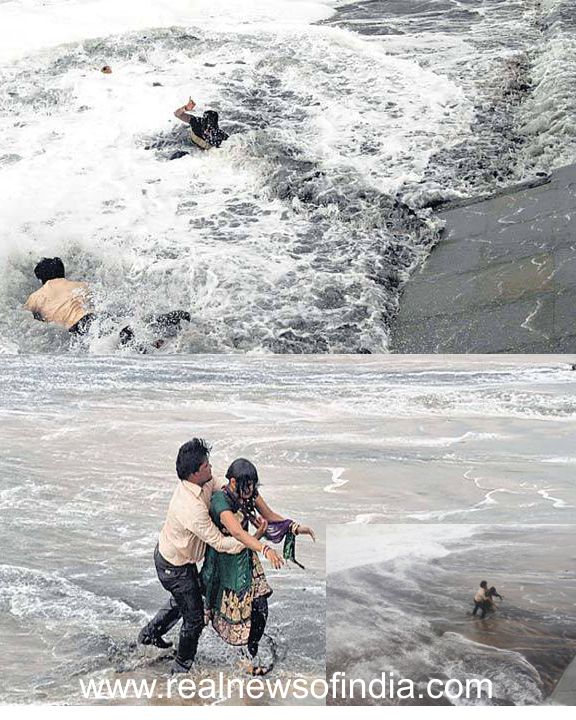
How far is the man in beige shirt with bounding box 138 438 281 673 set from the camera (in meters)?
3.26

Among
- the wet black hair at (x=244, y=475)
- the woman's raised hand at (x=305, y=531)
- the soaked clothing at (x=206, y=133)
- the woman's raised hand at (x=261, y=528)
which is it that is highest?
the soaked clothing at (x=206, y=133)

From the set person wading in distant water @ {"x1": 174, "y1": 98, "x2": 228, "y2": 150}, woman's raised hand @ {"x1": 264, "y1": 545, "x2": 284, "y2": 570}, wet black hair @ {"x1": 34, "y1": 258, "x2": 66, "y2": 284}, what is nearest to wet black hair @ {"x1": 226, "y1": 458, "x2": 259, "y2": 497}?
woman's raised hand @ {"x1": 264, "y1": 545, "x2": 284, "y2": 570}

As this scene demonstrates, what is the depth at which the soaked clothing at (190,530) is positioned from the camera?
3209 mm

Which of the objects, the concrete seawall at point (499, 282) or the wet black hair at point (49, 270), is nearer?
the concrete seawall at point (499, 282)

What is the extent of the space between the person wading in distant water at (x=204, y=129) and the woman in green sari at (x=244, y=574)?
6.03 ft

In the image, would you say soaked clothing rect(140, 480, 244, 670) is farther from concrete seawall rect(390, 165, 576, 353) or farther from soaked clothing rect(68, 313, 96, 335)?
concrete seawall rect(390, 165, 576, 353)

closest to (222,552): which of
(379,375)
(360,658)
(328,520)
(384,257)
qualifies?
(328,520)

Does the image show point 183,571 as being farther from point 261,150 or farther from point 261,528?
point 261,150

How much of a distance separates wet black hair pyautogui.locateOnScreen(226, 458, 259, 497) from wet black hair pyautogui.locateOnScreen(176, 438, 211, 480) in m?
0.12

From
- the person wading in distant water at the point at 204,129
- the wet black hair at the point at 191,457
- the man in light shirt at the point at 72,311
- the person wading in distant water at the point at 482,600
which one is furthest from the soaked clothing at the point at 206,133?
the person wading in distant water at the point at 482,600

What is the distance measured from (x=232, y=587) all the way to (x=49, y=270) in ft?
4.95

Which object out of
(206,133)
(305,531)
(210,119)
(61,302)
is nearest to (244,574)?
(305,531)

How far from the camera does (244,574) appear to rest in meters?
3.28

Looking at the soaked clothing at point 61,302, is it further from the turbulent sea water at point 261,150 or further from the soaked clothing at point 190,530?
the soaked clothing at point 190,530
